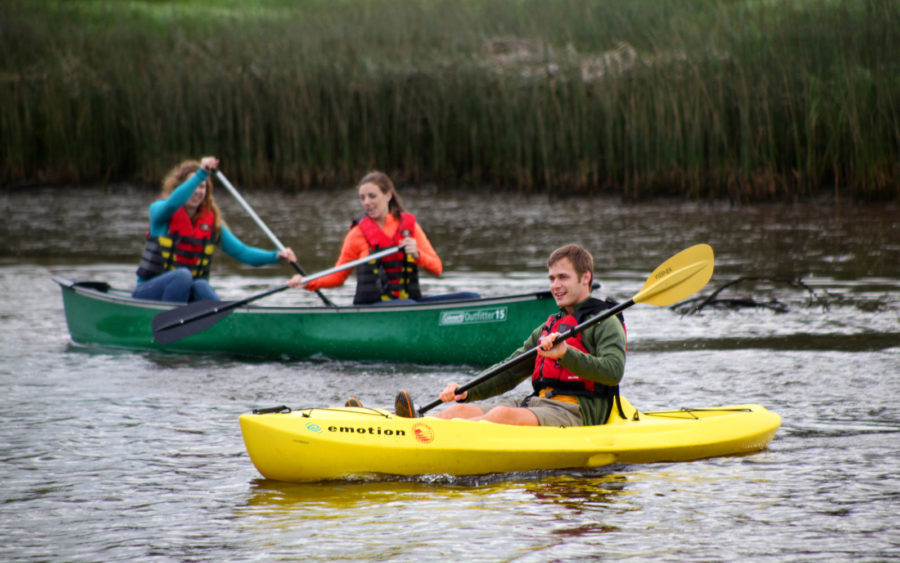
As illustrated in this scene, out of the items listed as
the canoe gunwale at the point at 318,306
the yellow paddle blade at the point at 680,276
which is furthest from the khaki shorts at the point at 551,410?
the canoe gunwale at the point at 318,306

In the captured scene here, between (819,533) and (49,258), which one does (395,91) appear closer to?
(49,258)

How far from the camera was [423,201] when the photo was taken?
12477 mm

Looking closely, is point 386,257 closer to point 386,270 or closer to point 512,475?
point 386,270

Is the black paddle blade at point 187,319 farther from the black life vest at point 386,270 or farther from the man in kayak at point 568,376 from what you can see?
the man in kayak at point 568,376

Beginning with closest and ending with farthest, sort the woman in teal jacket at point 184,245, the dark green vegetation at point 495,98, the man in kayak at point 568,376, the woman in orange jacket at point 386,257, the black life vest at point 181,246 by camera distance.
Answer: the man in kayak at point 568,376
the woman in orange jacket at point 386,257
the woman in teal jacket at point 184,245
the black life vest at point 181,246
the dark green vegetation at point 495,98

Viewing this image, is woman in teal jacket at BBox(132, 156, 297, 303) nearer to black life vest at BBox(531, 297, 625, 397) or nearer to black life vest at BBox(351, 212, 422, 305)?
black life vest at BBox(351, 212, 422, 305)

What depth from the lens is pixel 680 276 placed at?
4.52 m

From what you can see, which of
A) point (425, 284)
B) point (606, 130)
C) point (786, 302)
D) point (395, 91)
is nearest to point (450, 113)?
point (395, 91)

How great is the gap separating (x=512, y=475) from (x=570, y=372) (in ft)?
1.40

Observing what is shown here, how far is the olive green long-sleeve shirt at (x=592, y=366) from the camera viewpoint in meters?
4.02

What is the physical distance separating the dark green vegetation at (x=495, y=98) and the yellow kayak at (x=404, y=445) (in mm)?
7131

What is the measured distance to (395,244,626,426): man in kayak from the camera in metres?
4.14

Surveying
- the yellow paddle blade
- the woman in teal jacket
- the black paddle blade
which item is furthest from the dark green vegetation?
the yellow paddle blade

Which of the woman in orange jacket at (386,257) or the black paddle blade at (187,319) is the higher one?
the woman in orange jacket at (386,257)
